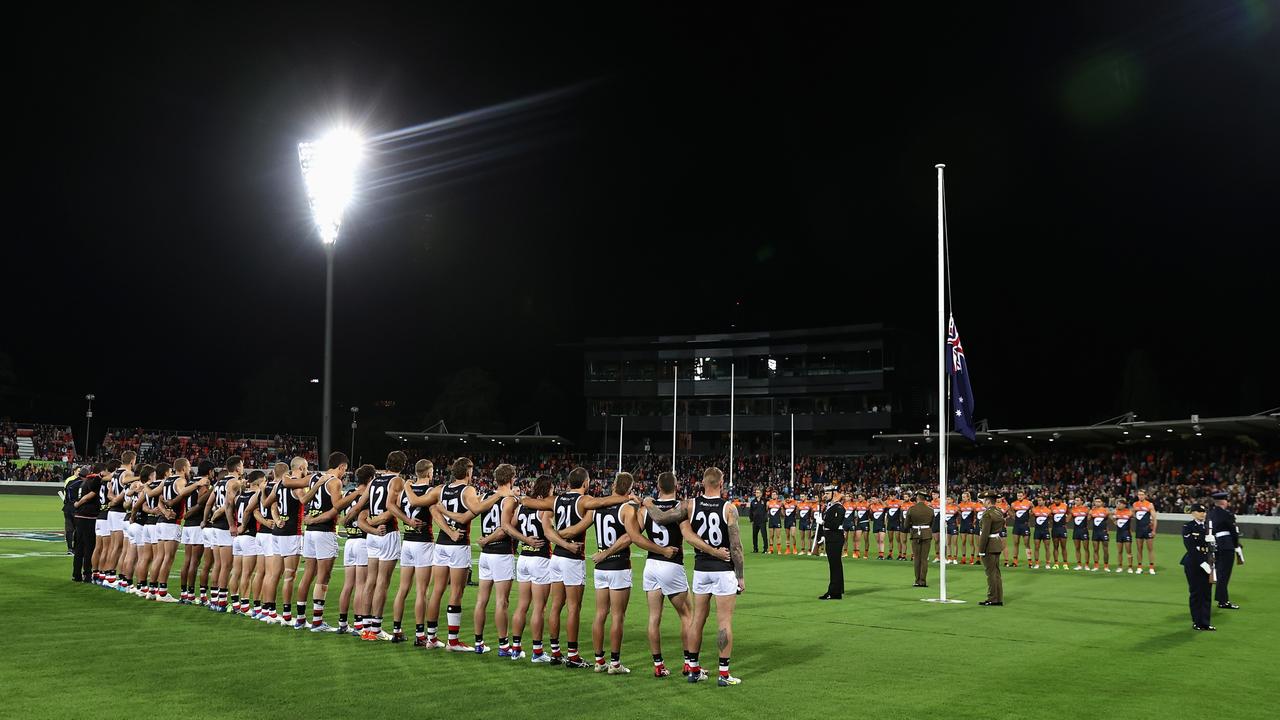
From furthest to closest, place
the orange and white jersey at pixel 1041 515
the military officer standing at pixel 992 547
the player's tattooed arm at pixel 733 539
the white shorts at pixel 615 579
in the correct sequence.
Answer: the orange and white jersey at pixel 1041 515 → the military officer standing at pixel 992 547 → the white shorts at pixel 615 579 → the player's tattooed arm at pixel 733 539

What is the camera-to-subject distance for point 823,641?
13.2m

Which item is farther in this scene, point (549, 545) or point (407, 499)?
point (407, 499)

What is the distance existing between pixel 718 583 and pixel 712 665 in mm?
1821

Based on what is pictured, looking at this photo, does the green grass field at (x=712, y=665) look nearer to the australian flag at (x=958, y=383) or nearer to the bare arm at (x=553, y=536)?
the bare arm at (x=553, y=536)

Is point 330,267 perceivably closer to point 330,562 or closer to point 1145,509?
point 330,562

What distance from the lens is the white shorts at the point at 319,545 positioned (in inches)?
516

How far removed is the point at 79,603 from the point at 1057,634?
50.4ft

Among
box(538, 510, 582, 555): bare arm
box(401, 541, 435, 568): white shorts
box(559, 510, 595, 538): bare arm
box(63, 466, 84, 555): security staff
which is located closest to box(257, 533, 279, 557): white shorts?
box(401, 541, 435, 568): white shorts

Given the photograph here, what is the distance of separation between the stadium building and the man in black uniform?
2558 inches

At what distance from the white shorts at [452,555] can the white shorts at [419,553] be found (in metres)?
0.25

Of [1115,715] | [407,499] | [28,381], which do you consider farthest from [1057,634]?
[28,381]

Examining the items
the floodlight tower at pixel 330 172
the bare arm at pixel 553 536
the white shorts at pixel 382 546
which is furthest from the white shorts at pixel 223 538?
the floodlight tower at pixel 330 172

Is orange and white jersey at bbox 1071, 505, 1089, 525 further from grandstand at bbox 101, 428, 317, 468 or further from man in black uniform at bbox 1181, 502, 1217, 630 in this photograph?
grandstand at bbox 101, 428, 317, 468

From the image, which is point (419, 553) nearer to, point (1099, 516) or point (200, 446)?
point (1099, 516)
